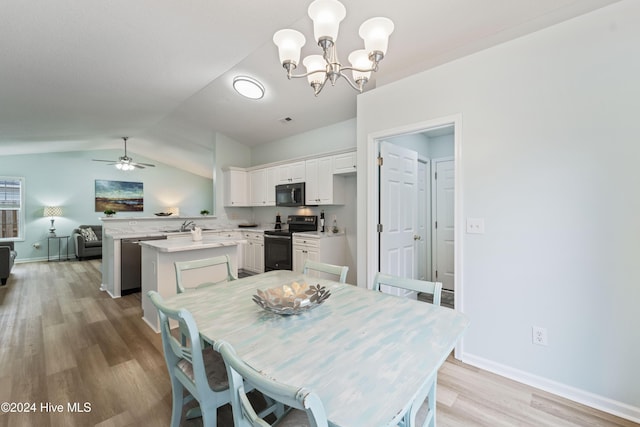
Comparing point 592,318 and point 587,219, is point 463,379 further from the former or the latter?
point 587,219

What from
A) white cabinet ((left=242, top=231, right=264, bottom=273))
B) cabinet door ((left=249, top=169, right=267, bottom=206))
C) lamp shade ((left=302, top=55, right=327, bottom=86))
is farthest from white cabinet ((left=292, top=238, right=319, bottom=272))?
lamp shade ((left=302, top=55, right=327, bottom=86))

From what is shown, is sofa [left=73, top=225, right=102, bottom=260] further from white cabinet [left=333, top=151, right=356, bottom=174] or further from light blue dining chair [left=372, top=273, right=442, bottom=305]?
light blue dining chair [left=372, top=273, right=442, bottom=305]

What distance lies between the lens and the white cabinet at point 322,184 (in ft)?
14.2

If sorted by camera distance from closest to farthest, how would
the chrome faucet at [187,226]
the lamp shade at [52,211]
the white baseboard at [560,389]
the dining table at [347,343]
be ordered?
the dining table at [347,343] → the white baseboard at [560,389] → the chrome faucet at [187,226] → the lamp shade at [52,211]

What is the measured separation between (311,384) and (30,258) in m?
9.30

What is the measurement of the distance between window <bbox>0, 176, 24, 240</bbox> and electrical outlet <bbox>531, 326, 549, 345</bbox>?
32.9ft

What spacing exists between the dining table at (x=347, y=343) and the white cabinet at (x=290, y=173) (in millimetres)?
3275

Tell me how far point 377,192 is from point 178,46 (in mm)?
2418

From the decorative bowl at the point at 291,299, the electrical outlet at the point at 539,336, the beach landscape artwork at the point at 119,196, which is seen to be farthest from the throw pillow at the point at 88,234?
the electrical outlet at the point at 539,336

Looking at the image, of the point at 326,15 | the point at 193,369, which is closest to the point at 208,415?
the point at 193,369

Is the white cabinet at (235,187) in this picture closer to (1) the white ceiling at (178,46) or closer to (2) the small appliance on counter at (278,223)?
(2) the small appliance on counter at (278,223)

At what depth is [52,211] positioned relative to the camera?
6.98 metres

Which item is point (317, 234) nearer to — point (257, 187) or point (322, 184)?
point (322, 184)

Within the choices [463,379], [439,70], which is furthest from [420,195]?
[463,379]
